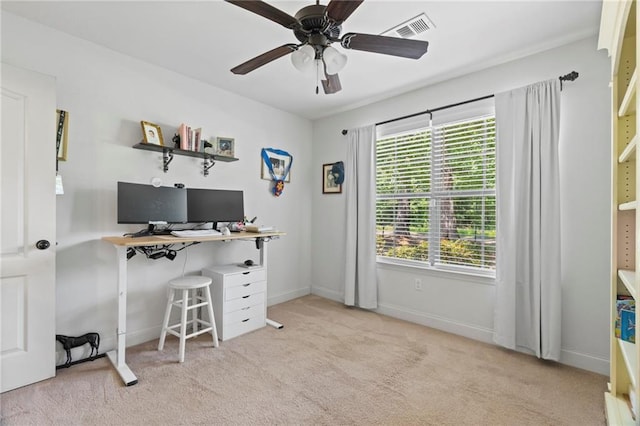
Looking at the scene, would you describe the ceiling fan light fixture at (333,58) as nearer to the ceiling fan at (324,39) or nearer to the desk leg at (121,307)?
the ceiling fan at (324,39)

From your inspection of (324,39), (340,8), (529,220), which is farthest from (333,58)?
(529,220)

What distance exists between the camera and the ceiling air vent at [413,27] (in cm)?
204

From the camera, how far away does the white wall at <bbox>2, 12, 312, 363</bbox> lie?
2.24 metres

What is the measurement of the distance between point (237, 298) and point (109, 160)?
163 cm

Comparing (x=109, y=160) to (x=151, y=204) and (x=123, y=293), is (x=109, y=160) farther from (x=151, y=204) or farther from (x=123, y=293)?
(x=123, y=293)

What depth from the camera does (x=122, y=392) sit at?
1.90 m

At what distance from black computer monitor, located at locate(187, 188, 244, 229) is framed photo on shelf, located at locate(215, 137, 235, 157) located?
1.30 ft

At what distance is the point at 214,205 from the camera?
2996 mm

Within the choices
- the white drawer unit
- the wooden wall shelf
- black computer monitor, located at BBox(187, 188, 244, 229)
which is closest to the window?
the white drawer unit

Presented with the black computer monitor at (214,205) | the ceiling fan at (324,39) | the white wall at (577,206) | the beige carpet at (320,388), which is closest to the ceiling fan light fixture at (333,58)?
the ceiling fan at (324,39)

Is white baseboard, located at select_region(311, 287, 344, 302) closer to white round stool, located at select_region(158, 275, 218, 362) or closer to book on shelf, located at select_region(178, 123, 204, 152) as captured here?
white round stool, located at select_region(158, 275, 218, 362)

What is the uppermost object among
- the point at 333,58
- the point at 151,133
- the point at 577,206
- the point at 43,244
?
the point at 333,58

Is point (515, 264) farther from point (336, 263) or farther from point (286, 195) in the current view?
point (286, 195)

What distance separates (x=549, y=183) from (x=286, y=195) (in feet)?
9.17
